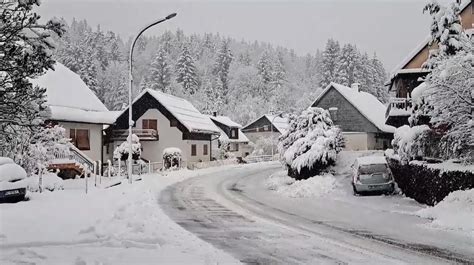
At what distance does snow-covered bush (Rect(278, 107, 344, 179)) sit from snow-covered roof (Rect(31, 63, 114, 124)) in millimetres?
16543

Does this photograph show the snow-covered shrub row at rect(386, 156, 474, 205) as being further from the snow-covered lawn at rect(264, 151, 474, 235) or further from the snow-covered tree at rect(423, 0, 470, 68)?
the snow-covered tree at rect(423, 0, 470, 68)

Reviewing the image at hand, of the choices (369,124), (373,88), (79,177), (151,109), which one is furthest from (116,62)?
(79,177)

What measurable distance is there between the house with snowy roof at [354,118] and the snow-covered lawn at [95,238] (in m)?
38.6

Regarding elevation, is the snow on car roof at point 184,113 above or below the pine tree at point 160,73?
below

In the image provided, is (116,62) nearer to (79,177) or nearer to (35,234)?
(79,177)

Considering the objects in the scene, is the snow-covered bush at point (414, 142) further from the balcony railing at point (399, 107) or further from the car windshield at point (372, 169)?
the balcony railing at point (399, 107)

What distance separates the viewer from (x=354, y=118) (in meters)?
50.7

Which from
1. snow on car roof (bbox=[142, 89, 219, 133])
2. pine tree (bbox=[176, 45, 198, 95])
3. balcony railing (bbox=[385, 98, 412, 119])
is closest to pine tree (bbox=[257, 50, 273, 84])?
pine tree (bbox=[176, 45, 198, 95])

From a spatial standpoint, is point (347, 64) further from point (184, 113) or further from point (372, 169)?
point (372, 169)

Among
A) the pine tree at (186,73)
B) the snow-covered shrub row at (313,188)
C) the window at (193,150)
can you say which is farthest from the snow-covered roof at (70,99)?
the pine tree at (186,73)

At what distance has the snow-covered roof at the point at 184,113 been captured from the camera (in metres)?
48.5

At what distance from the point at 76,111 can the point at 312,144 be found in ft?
62.0

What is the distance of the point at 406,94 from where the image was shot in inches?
1372

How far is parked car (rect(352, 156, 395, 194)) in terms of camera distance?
21.3m
